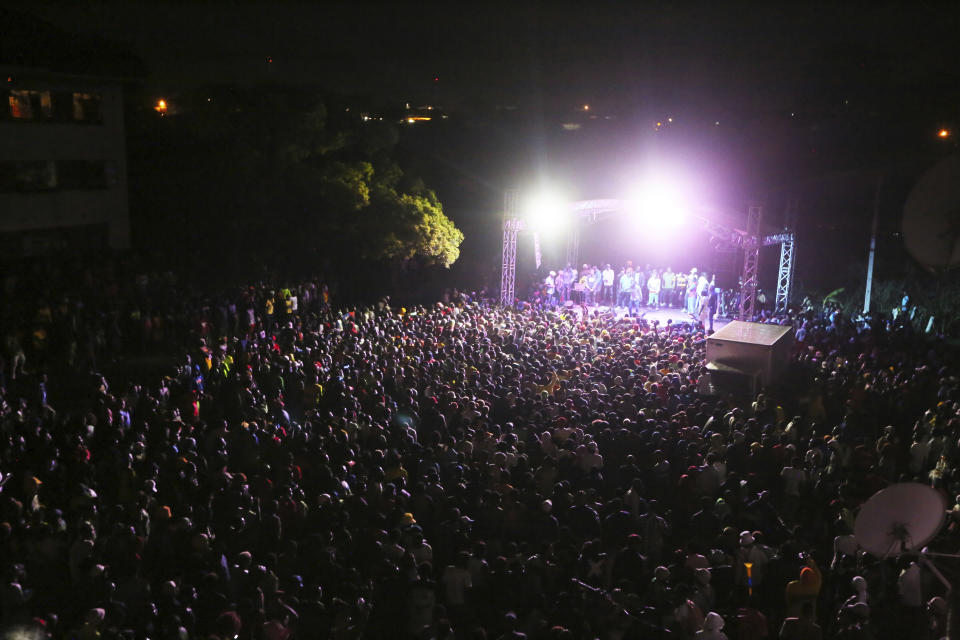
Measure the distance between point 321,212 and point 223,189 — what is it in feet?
9.69

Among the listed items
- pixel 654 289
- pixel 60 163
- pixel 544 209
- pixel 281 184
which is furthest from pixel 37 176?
pixel 654 289

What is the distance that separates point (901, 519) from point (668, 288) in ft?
66.4

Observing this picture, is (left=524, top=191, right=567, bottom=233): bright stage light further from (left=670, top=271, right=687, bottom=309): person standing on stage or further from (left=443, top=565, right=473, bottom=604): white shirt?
(left=443, top=565, right=473, bottom=604): white shirt

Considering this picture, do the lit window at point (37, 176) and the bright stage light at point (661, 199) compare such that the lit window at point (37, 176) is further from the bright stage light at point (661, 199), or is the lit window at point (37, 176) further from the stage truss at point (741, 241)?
the bright stage light at point (661, 199)

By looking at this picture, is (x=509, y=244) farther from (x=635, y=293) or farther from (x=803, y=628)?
(x=803, y=628)

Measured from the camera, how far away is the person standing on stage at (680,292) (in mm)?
25078

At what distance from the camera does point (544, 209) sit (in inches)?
899

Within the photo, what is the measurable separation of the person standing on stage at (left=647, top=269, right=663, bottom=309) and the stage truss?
2519 millimetres

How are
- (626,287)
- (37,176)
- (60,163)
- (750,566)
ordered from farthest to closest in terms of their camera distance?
(626,287), (60,163), (37,176), (750,566)

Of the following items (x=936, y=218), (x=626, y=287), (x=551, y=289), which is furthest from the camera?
(x=551, y=289)

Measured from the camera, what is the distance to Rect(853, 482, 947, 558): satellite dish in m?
5.32

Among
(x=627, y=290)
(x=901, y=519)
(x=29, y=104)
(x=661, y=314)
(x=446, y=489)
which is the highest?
(x=29, y=104)

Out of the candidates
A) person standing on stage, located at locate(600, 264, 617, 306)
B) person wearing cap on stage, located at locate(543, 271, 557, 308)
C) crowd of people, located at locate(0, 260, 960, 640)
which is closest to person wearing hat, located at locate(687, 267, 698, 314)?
person standing on stage, located at locate(600, 264, 617, 306)

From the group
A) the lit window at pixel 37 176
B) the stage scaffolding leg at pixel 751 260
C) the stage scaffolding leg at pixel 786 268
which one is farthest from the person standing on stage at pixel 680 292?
the lit window at pixel 37 176
